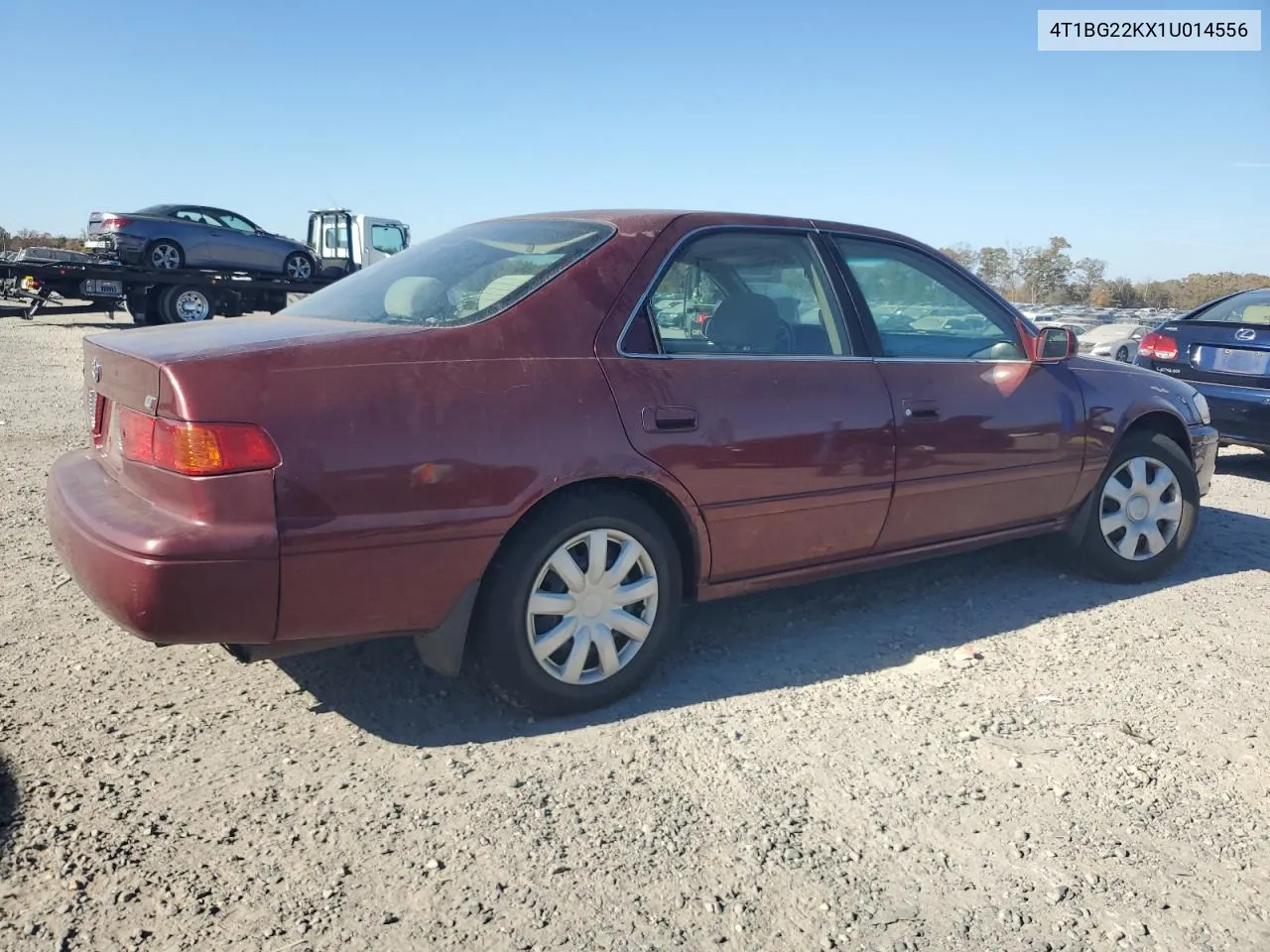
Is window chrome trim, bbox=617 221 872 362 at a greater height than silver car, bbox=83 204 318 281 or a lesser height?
lesser

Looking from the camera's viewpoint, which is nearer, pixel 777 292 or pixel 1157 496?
pixel 777 292

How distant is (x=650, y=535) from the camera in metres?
3.25

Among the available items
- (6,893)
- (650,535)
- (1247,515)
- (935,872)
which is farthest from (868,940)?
(1247,515)

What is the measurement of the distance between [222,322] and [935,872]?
272 centimetres

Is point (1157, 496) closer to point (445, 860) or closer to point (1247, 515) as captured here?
point (1247, 515)

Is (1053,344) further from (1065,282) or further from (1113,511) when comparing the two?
(1065,282)

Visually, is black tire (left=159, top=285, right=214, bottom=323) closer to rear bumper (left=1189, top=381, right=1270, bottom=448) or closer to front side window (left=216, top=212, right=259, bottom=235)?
front side window (left=216, top=212, right=259, bottom=235)

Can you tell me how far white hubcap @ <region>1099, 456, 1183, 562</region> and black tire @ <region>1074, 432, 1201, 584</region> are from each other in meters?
0.02

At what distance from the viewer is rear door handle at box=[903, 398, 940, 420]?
12.6 ft

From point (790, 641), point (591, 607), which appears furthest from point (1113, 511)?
point (591, 607)

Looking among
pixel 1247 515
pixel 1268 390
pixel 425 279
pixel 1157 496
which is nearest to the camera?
pixel 425 279

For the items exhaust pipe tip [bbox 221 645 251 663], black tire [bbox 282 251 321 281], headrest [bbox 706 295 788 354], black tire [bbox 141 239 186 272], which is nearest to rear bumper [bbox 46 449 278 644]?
exhaust pipe tip [bbox 221 645 251 663]

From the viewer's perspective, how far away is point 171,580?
2.55m

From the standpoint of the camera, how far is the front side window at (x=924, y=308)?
13.1ft
